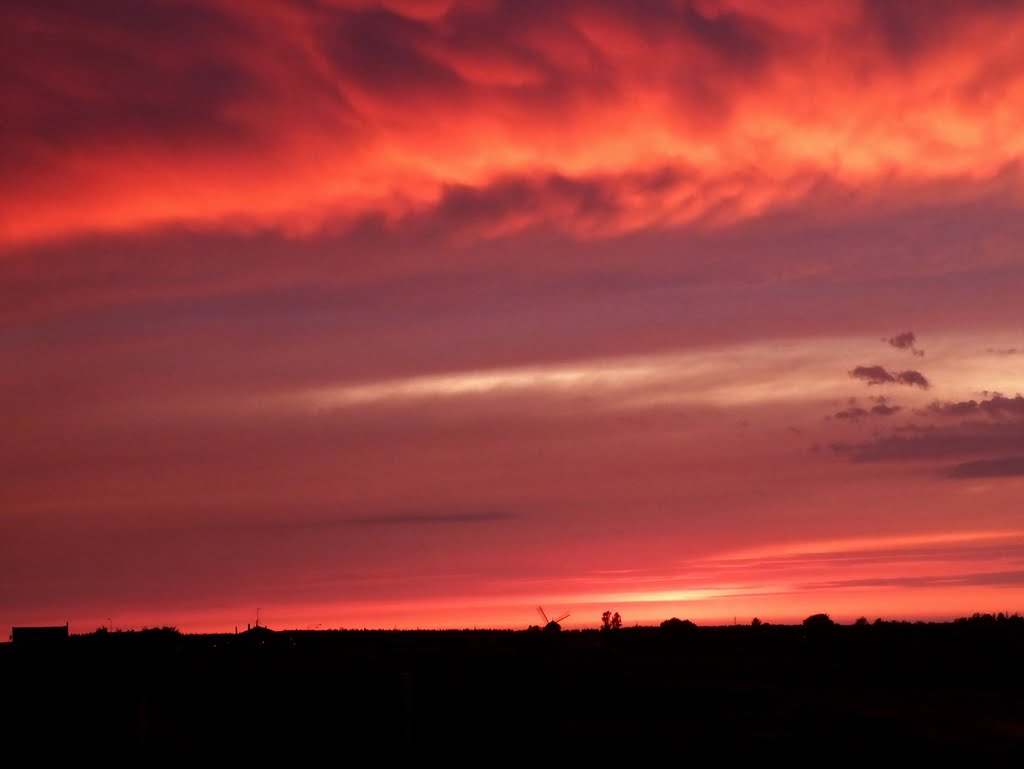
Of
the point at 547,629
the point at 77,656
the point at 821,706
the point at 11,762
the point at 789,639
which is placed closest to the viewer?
the point at 11,762

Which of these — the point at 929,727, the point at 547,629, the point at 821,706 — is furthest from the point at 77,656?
the point at 929,727

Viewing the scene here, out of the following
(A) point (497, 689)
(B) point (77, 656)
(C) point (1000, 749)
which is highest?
(B) point (77, 656)

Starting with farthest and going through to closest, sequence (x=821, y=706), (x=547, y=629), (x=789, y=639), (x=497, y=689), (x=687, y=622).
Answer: (x=687, y=622), (x=547, y=629), (x=789, y=639), (x=497, y=689), (x=821, y=706)

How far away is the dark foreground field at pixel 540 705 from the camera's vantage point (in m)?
26.0

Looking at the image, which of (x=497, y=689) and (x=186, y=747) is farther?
(x=497, y=689)

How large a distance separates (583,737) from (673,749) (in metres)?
2.82

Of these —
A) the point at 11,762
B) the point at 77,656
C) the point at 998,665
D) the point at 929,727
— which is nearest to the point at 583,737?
the point at 929,727

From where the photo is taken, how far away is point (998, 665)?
49812 mm

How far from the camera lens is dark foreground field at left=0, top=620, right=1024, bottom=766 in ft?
85.5

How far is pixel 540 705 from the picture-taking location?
115ft

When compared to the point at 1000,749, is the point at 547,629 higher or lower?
higher

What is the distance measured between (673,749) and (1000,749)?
6633mm

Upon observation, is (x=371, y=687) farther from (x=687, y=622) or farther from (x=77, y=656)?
(x=687, y=622)

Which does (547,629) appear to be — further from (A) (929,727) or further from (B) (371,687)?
(A) (929,727)
